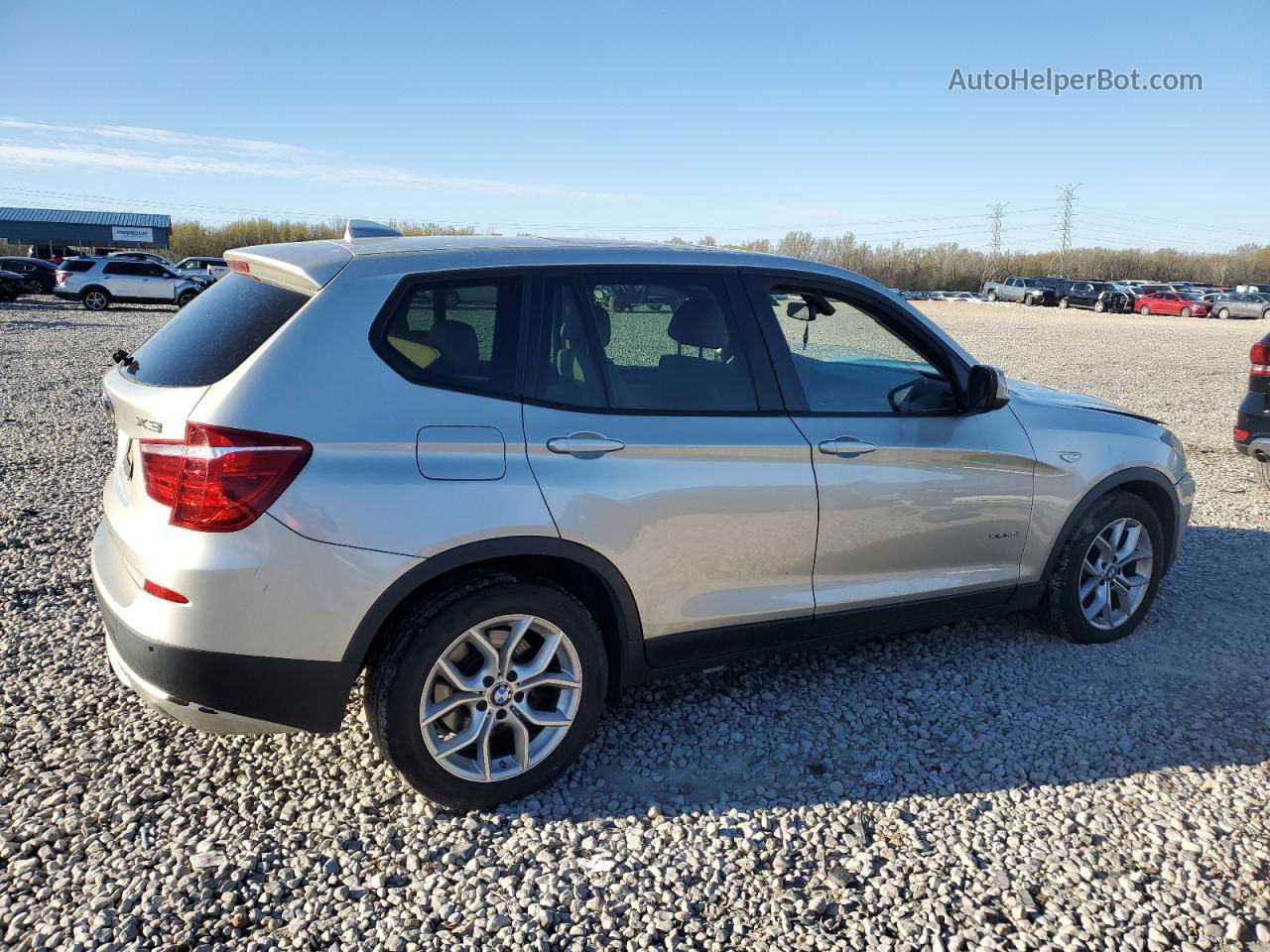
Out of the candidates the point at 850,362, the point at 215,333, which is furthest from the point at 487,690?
the point at 850,362

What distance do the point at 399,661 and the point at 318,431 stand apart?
0.74 m

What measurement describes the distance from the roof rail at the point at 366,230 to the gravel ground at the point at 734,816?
1933 millimetres

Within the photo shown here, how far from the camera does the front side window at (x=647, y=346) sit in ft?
10.5

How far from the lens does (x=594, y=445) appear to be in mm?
3104

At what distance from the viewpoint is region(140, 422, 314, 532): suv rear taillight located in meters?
2.66

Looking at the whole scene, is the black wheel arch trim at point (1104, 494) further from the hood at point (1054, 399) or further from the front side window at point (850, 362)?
the front side window at point (850, 362)

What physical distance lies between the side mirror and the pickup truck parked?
5413 cm

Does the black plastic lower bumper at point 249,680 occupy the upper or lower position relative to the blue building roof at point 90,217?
lower

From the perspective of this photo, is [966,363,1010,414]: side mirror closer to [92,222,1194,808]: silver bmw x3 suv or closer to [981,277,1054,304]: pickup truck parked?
[92,222,1194,808]: silver bmw x3 suv

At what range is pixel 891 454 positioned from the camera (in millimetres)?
3697

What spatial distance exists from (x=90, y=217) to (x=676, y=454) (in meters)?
86.8

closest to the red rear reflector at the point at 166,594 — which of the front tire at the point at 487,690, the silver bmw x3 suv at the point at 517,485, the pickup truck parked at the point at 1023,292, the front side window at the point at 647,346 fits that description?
the silver bmw x3 suv at the point at 517,485

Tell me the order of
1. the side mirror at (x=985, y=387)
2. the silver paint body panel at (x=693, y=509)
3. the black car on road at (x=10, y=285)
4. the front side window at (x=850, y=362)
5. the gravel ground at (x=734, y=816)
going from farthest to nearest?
the black car on road at (x=10, y=285), the side mirror at (x=985, y=387), the front side window at (x=850, y=362), the silver paint body panel at (x=693, y=509), the gravel ground at (x=734, y=816)

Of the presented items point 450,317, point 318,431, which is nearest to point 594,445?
point 450,317
